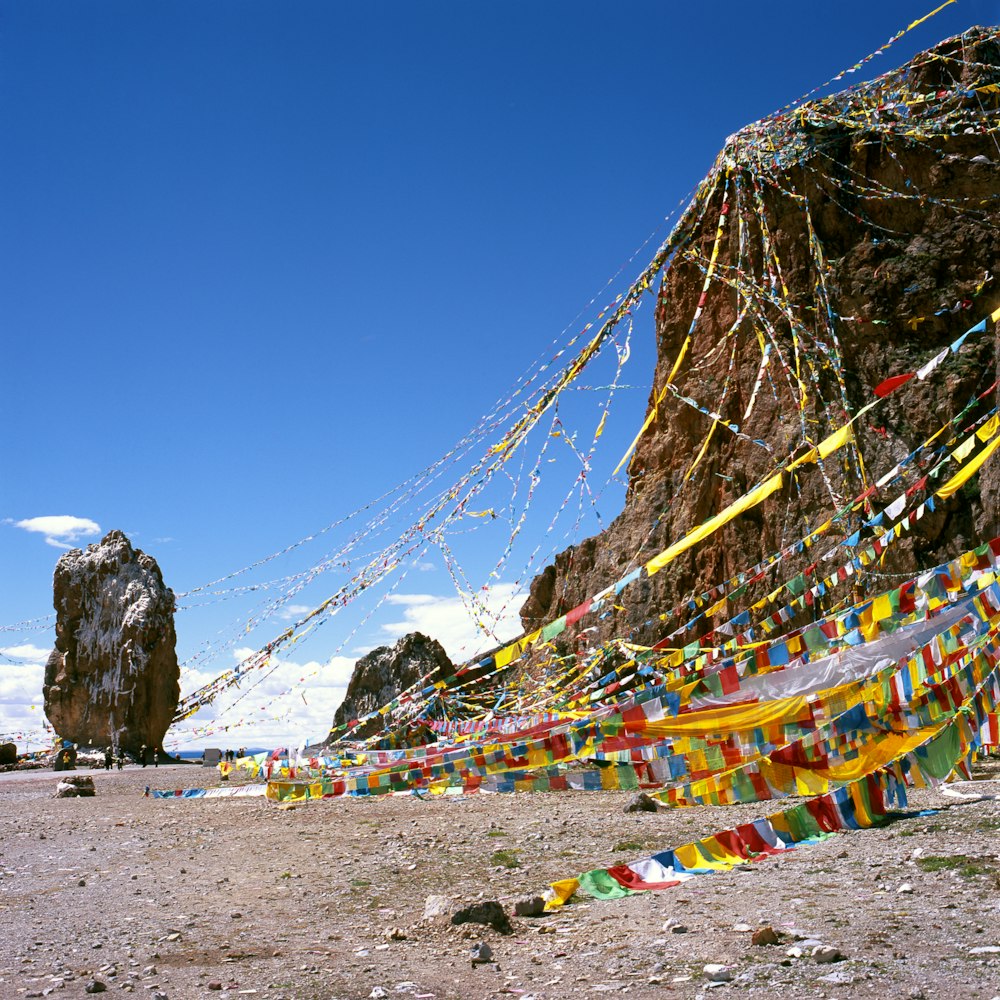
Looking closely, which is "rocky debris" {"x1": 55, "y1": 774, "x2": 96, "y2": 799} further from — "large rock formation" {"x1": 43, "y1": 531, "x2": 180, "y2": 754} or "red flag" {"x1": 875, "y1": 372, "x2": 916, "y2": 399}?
"large rock formation" {"x1": 43, "y1": 531, "x2": 180, "y2": 754}

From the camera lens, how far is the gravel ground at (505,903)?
3.87m

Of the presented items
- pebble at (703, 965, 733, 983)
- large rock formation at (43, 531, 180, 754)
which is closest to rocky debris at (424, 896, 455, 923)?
pebble at (703, 965, 733, 983)

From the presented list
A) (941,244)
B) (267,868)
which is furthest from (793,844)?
(941,244)

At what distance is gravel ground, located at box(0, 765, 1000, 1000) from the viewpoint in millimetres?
3865

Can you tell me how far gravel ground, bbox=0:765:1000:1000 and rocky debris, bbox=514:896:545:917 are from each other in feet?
0.26

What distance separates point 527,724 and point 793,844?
7.24m

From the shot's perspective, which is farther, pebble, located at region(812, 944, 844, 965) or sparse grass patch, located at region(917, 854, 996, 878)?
sparse grass patch, located at region(917, 854, 996, 878)

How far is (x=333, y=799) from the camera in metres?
12.2

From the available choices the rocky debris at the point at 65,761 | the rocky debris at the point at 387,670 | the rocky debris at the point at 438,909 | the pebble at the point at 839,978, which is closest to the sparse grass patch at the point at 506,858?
the rocky debris at the point at 438,909

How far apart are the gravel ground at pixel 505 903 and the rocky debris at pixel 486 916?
6 cm

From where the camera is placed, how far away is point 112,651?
30.3m

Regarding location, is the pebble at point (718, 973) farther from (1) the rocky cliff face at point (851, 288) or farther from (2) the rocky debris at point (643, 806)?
(1) the rocky cliff face at point (851, 288)

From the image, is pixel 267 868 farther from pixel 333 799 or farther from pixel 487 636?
pixel 487 636

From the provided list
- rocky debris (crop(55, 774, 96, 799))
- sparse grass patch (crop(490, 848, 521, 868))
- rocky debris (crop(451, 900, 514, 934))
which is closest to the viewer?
rocky debris (crop(451, 900, 514, 934))
